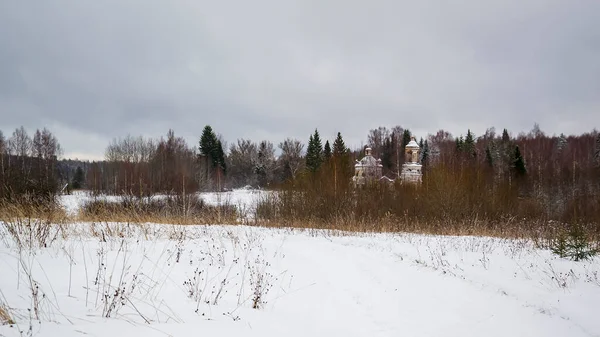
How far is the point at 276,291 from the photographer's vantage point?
5.44 metres

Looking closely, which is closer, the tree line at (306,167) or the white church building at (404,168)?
the tree line at (306,167)

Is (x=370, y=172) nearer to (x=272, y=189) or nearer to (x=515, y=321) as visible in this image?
(x=272, y=189)

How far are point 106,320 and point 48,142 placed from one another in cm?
5852

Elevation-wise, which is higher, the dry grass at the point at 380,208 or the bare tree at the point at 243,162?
the bare tree at the point at 243,162

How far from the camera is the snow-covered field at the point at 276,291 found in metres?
3.42

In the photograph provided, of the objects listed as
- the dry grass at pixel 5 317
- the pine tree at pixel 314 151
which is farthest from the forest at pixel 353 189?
the dry grass at pixel 5 317

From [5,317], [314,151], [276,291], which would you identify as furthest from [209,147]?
[5,317]

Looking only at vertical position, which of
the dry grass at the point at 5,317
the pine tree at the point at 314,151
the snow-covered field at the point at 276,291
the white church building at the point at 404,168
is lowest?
the snow-covered field at the point at 276,291

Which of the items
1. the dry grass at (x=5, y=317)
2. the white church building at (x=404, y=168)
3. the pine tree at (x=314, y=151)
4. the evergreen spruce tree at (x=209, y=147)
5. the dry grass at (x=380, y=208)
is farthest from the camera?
the evergreen spruce tree at (x=209, y=147)

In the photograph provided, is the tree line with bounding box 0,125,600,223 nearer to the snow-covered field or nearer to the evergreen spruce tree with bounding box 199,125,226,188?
the evergreen spruce tree with bounding box 199,125,226,188

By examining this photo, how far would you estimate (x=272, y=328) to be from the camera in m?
3.70

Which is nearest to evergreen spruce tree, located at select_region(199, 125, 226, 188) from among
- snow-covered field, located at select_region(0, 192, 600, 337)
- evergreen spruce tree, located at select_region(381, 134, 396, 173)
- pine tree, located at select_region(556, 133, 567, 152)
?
evergreen spruce tree, located at select_region(381, 134, 396, 173)

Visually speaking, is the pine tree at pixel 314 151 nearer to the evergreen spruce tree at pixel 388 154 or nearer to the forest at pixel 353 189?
the forest at pixel 353 189

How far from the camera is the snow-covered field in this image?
3422 millimetres
